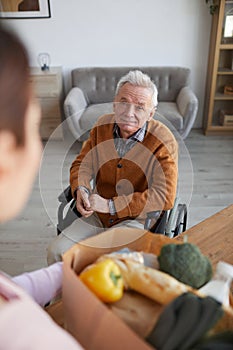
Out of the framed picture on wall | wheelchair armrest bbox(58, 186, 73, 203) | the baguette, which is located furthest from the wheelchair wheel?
the framed picture on wall

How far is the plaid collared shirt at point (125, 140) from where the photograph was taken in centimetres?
146

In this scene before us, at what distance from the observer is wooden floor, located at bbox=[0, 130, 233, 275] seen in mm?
2086

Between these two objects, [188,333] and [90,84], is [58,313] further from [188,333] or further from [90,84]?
[90,84]

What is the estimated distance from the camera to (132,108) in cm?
145

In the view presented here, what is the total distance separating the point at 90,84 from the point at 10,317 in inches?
133

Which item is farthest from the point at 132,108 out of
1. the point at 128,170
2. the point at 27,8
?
the point at 27,8

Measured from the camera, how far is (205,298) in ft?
1.77

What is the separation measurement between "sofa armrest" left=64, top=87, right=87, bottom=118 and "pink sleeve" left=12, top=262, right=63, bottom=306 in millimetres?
2567

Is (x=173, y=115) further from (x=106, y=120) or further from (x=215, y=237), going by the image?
(x=215, y=237)

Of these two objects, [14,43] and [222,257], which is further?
[222,257]

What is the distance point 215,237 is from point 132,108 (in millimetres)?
631

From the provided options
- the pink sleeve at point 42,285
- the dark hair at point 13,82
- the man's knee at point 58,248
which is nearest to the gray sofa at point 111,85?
the man's knee at point 58,248

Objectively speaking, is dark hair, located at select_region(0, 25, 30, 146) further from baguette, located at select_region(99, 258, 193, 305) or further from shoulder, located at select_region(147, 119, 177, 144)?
shoulder, located at select_region(147, 119, 177, 144)

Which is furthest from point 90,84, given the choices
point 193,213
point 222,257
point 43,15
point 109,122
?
point 222,257
